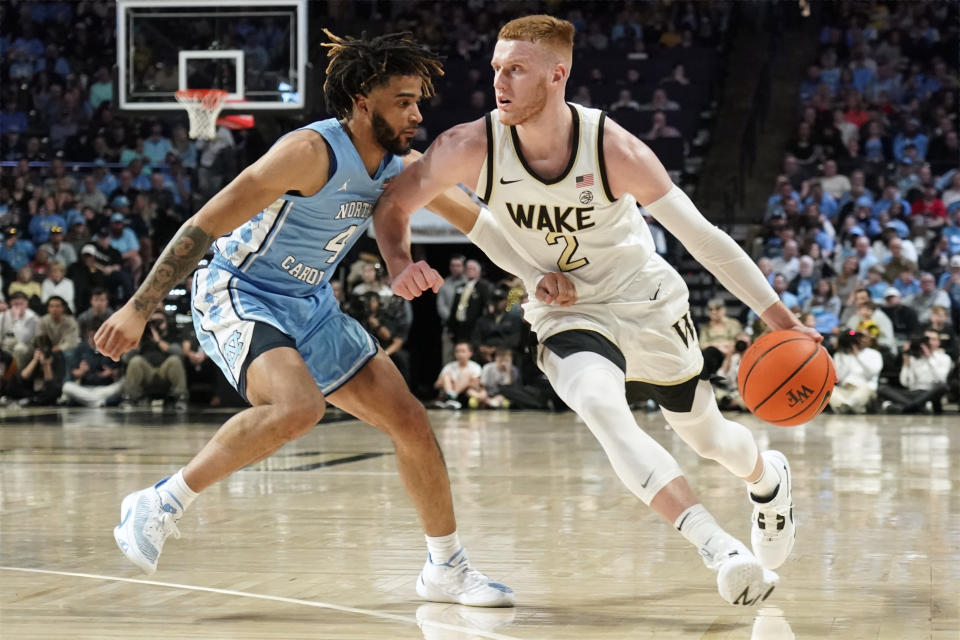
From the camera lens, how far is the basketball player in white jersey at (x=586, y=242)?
425 centimetres

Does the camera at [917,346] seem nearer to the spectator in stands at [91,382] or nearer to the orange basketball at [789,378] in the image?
the spectator in stands at [91,382]

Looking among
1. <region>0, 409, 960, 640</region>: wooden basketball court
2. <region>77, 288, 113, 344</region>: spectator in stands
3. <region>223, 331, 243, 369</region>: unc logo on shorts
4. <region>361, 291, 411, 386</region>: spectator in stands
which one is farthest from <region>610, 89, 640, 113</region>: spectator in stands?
<region>223, 331, 243, 369</region>: unc logo on shorts

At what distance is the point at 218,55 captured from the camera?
13.7 meters

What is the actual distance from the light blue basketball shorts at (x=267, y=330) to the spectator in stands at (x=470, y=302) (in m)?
10.1

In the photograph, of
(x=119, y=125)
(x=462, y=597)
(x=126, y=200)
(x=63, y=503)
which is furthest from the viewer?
(x=119, y=125)

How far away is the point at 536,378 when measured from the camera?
Answer: 14875 mm

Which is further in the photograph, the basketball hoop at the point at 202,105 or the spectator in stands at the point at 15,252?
the spectator in stands at the point at 15,252

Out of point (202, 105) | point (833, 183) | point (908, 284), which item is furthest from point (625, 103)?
point (202, 105)

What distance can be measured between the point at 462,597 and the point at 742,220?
1372 centimetres

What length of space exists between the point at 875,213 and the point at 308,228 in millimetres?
12755

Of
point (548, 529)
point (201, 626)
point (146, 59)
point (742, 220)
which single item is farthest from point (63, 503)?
point (742, 220)

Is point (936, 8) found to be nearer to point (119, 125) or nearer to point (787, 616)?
point (119, 125)

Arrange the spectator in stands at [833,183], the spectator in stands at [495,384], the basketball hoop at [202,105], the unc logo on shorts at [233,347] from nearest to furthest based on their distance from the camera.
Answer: the unc logo on shorts at [233,347]
the basketball hoop at [202,105]
the spectator in stands at [495,384]
the spectator in stands at [833,183]

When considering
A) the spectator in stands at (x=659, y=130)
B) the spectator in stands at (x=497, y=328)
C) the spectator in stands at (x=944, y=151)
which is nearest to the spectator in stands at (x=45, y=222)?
the spectator in stands at (x=497, y=328)
